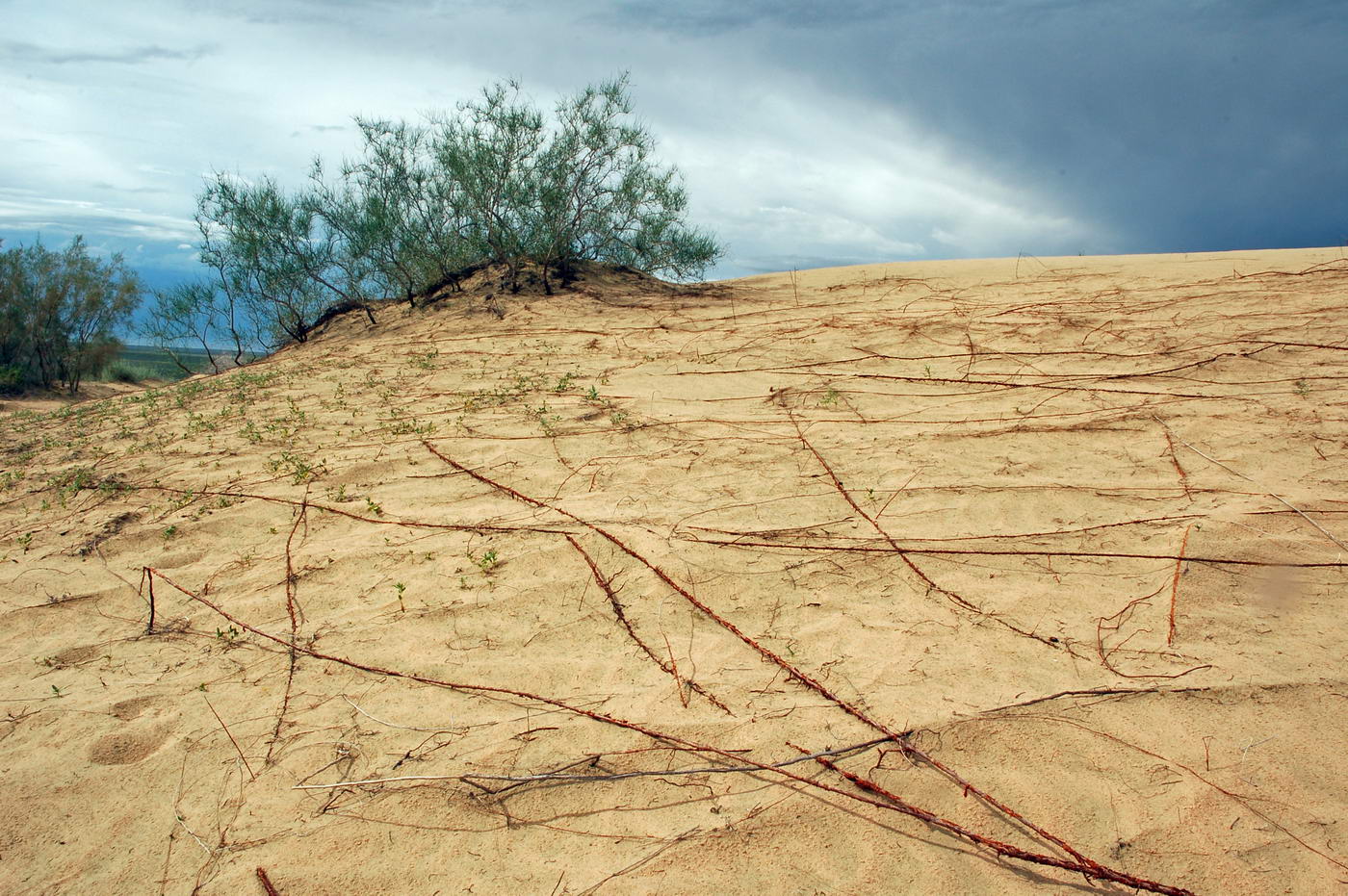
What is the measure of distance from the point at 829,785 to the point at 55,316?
2038 centimetres

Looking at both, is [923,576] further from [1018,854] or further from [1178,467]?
[1178,467]

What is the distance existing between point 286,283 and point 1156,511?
13483 millimetres

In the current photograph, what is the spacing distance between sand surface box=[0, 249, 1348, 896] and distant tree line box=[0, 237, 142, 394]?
13470mm

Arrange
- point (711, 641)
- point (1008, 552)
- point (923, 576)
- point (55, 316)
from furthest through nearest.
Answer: point (55, 316), point (1008, 552), point (923, 576), point (711, 641)

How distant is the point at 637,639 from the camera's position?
111 inches

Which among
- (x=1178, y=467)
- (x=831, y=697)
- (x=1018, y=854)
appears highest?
(x=1178, y=467)

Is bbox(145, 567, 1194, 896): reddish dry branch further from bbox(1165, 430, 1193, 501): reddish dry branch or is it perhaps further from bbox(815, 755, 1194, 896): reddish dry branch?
bbox(1165, 430, 1193, 501): reddish dry branch

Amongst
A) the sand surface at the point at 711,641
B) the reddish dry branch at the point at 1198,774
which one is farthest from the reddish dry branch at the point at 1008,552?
the reddish dry branch at the point at 1198,774

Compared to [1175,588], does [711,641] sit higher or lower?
lower

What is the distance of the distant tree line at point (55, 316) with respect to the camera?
15.4 m

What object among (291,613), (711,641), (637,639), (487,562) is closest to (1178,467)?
(711,641)

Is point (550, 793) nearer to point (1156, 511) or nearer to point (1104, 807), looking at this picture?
point (1104, 807)

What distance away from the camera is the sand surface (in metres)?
1.97

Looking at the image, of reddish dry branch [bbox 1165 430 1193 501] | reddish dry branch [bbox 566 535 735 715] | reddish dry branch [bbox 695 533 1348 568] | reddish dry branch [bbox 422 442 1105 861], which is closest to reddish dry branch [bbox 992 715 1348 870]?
reddish dry branch [bbox 422 442 1105 861]
